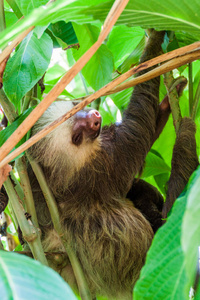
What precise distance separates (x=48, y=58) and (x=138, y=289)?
1308 mm

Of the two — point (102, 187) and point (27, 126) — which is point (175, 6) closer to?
point (27, 126)

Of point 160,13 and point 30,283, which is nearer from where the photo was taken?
point 30,283

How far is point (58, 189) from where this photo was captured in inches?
106

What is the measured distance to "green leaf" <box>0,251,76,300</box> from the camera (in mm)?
684

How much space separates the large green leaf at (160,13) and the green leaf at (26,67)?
49 cm

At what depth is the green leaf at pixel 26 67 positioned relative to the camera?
5.55ft

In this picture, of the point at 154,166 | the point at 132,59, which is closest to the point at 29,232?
the point at 154,166

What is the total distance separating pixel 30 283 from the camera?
719 mm

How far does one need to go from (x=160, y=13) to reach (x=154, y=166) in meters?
1.62

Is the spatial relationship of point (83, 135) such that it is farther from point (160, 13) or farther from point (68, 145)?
point (160, 13)

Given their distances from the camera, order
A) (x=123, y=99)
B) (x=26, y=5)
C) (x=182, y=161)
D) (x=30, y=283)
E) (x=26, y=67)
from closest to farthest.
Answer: (x=30, y=283), (x=26, y=5), (x=26, y=67), (x=182, y=161), (x=123, y=99)

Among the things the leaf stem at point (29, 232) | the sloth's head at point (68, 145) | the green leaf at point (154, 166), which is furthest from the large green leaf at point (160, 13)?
the green leaf at point (154, 166)

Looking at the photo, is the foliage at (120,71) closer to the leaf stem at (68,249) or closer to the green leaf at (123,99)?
the green leaf at (123,99)

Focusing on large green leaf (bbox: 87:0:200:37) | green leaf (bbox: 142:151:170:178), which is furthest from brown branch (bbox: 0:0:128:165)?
green leaf (bbox: 142:151:170:178)
